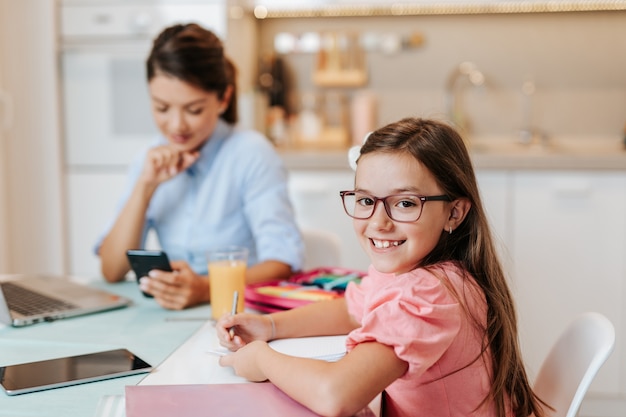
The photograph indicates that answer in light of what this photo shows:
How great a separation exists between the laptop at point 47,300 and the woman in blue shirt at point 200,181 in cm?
14

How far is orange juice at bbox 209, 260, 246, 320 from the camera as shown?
1338 mm

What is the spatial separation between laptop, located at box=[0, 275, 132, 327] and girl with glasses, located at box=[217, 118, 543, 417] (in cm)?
38

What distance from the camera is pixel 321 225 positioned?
2760 mm

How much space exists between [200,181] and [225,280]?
20.8 inches

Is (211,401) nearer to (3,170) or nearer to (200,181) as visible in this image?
(200,181)

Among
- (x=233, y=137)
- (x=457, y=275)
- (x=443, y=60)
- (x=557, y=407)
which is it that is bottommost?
(x=557, y=407)

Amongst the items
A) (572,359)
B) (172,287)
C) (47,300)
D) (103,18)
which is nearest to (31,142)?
(103,18)

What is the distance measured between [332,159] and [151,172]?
108 cm

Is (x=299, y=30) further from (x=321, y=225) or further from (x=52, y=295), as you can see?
(x=52, y=295)

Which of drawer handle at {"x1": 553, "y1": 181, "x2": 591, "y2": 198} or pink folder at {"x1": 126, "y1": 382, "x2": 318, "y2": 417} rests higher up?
drawer handle at {"x1": 553, "y1": 181, "x2": 591, "y2": 198}

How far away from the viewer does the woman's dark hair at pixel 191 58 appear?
1.66 m

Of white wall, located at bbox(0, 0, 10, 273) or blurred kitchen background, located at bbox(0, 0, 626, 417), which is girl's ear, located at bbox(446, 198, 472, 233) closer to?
blurred kitchen background, located at bbox(0, 0, 626, 417)

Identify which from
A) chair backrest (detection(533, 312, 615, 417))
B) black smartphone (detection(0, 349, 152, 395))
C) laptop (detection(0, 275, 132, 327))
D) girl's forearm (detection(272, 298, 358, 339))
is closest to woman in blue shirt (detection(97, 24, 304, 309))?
laptop (detection(0, 275, 132, 327))

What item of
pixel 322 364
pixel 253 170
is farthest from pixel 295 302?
pixel 253 170
